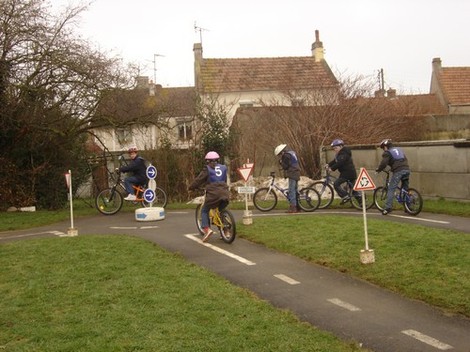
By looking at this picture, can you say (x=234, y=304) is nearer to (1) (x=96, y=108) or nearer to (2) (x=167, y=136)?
(1) (x=96, y=108)

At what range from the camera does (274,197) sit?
15.4 meters

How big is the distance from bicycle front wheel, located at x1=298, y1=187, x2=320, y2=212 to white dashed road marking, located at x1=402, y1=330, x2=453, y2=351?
9.52m

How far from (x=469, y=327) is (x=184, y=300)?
10.1 ft

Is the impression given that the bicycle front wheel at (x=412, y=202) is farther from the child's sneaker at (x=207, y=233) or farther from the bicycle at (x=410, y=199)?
the child's sneaker at (x=207, y=233)

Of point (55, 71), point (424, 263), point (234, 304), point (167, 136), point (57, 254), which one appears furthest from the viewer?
point (167, 136)

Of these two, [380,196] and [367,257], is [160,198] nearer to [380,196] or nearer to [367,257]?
[380,196]

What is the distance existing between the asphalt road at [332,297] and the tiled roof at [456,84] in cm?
3172

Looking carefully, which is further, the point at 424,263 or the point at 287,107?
the point at 287,107

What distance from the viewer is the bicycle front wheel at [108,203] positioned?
1641 cm

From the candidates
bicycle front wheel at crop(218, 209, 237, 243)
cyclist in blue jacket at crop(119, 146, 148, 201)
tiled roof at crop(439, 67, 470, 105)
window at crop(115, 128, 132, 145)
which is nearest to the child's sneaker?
bicycle front wheel at crop(218, 209, 237, 243)

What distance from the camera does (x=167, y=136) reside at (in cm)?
2227

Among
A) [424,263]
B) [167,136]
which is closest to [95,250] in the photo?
[424,263]

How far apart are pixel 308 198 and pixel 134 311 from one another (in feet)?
31.2

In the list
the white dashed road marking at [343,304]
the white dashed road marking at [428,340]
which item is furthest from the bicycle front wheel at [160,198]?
the white dashed road marking at [428,340]
